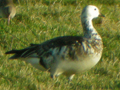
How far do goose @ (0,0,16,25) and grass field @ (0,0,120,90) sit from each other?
→ 133mm

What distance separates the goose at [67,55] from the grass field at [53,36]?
190 millimetres

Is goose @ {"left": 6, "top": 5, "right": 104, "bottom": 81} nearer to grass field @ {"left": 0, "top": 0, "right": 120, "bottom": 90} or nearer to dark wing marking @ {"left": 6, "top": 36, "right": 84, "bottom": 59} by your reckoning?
dark wing marking @ {"left": 6, "top": 36, "right": 84, "bottom": 59}

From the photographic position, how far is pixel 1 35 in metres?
7.46

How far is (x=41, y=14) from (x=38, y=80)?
3.15 meters

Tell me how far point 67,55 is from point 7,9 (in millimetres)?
3868

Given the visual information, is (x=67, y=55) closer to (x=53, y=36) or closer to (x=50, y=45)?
(x=50, y=45)

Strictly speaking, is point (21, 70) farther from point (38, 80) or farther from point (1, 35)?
point (1, 35)

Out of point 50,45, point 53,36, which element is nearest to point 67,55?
point 50,45

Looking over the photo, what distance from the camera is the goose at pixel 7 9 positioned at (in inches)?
330

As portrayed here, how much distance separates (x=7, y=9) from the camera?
9.20 meters

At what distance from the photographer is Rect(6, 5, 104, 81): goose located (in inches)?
226

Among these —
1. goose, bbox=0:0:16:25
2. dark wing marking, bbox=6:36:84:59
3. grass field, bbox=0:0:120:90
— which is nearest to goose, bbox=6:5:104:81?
dark wing marking, bbox=6:36:84:59

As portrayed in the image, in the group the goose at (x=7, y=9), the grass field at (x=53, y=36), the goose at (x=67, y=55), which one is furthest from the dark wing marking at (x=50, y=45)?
the goose at (x=7, y=9)

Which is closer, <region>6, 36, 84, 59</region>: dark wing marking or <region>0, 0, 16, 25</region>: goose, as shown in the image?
<region>6, 36, 84, 59</region>: dark wing marking
